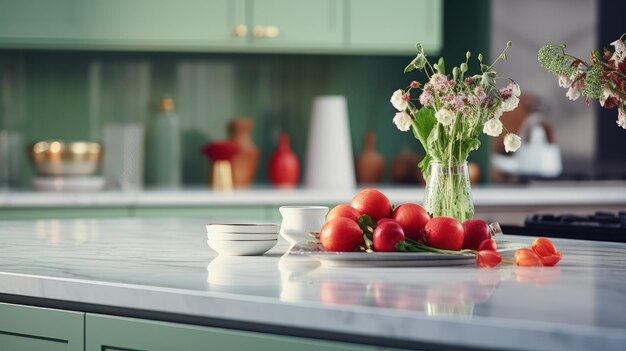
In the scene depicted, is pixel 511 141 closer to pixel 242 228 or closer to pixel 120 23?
pixel 242 228

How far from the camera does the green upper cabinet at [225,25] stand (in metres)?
4.02

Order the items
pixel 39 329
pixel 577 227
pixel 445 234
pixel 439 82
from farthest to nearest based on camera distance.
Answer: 1. pixel 577 227
2. pixel 439 82
3. pixel 445 234
4. pixel 39 329

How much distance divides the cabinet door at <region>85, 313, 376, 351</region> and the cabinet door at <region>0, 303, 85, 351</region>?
28 mm

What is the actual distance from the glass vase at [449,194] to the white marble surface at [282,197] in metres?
1.89

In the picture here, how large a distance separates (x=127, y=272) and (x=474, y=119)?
74cm

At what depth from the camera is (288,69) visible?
4.61 meters

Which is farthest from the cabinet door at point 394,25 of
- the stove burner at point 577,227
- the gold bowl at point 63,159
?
the stove burner at point 577,227

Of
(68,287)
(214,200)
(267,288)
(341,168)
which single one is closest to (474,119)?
(267,288)

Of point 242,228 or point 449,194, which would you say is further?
point 449,194

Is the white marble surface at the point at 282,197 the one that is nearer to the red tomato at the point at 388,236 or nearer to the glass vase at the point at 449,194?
the glass vase at the point at 449,194

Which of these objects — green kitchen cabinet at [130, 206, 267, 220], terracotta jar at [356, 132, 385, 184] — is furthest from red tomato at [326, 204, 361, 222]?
terracotta jar at [356, 132, 385, 184]

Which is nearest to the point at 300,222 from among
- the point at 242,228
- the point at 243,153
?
the point at 242,228

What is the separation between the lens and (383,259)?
5.38 ft

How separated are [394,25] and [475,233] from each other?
2.57 metres
